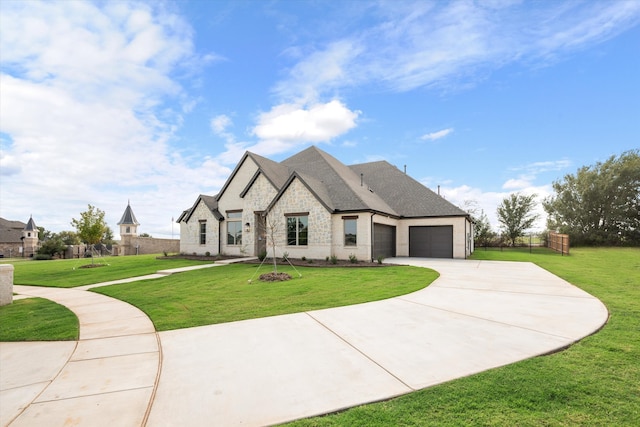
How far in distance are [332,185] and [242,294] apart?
45.1ft

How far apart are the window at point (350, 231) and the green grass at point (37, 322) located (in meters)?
13.9

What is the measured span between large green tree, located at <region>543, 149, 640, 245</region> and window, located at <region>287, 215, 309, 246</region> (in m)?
37.9

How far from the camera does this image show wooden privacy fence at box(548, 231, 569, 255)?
2733 cm

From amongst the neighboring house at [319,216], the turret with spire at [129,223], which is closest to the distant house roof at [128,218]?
the turret with spire at [129,223]

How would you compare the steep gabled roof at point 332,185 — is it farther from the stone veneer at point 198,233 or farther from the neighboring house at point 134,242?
the neighboring house at point 134,242

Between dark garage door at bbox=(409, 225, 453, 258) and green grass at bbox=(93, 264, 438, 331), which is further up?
dark garage door at bbox=(409, 225, 453, 258)

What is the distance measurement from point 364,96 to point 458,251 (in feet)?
41.6

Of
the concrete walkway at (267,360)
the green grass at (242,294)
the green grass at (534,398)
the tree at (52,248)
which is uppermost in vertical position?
the green grass at (534,398)

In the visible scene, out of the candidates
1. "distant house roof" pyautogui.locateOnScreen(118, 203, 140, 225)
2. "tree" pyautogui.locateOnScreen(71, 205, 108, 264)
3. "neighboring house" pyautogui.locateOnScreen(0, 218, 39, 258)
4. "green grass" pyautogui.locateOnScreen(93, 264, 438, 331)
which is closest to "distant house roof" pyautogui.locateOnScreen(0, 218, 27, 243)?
"neighboring house" pyautogui.locateOnScreen(0, 218, 39, 258)

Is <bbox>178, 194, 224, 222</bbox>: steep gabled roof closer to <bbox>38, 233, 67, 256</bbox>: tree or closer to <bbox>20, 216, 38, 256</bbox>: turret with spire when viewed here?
<bbox>38, 233, 67, 256</bbox>: tree

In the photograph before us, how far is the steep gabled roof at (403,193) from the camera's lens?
917 inches

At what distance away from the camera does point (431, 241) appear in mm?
23188

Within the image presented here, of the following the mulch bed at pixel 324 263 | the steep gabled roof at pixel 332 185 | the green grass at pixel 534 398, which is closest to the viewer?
the green grass at pixel 534 398

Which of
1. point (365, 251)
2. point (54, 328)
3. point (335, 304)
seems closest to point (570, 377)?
point (335, 304)
